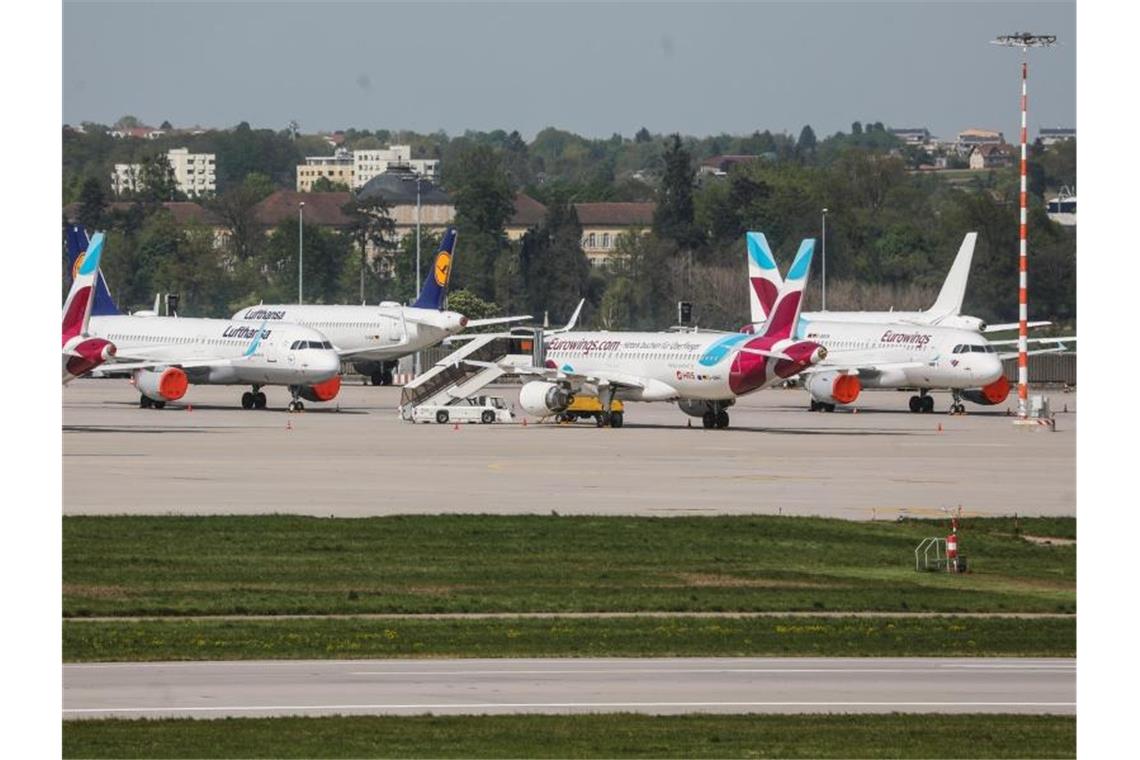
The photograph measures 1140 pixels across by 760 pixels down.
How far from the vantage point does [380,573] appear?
39875 mm

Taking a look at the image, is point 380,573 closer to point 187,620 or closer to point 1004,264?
point 187,620

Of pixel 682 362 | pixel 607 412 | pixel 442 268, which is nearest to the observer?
pixel 682 362

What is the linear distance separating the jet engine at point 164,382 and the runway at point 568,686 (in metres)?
64.0

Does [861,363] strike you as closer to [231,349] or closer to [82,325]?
[231,349]

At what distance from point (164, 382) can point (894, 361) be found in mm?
32929

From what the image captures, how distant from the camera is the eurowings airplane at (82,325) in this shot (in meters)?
69.9

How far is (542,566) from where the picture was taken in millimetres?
41125

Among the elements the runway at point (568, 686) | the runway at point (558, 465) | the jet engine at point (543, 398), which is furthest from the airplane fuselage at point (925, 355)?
the runway at point (568, 686)

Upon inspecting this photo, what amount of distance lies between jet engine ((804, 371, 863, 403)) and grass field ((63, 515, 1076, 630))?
4512 cm

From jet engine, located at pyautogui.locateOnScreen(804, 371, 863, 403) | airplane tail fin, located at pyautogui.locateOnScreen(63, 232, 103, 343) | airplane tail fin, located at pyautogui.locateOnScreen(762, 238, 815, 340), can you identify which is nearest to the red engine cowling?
airplane tail fin, located at pyautogui.locateOnScreen(762, 238, 815, 340)

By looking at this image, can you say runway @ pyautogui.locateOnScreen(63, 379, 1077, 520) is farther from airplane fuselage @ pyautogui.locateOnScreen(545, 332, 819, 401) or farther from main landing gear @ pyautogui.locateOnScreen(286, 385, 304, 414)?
airplane fuselage @ pyautogui.locateOnScreen(545, 332, 819, 401)

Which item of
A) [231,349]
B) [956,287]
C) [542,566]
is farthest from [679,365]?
[542,566]

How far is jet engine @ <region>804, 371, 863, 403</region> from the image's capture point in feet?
312
